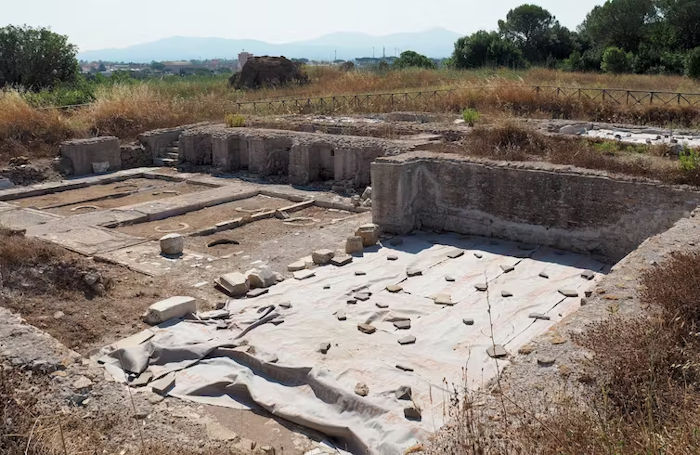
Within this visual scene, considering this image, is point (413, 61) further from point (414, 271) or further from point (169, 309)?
point (169, 309)

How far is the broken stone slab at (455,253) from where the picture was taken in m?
8.66

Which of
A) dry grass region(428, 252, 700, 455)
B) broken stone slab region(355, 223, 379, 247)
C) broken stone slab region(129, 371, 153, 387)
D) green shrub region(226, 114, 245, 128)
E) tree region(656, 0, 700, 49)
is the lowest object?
broken stone slab region(129, 371, 153, 387)

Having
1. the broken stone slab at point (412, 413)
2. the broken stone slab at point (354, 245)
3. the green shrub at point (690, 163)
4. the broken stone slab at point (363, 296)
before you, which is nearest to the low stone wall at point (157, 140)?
the broken stone slab at point (354, 245)

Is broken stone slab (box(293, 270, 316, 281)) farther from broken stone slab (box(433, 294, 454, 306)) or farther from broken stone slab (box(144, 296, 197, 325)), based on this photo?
broken stone slab (box(433, 294, 454, 306))

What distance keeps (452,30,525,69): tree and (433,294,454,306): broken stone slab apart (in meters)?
33.9

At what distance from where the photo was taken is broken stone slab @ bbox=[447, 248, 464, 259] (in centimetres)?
866

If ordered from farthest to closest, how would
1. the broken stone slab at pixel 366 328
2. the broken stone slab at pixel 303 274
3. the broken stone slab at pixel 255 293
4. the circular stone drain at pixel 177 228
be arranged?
the circular stone drain at pixel 177 228 < the broken stone slab at pixel 303 274 < the broken stone slab at pixel 255 293 < the broken stone slab at pixel 366 328

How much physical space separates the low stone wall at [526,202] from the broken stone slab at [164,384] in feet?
16.3

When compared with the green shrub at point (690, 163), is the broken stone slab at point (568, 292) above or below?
below

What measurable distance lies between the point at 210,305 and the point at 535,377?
4274 mm

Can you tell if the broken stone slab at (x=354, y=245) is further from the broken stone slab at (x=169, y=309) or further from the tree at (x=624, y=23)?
the tree at (x=624, y=23)

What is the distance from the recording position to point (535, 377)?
13.3 feet

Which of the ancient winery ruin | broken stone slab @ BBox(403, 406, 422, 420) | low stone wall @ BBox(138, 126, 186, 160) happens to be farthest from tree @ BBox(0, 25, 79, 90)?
broken stone slab @ BBox(403, 406, 422, 420)

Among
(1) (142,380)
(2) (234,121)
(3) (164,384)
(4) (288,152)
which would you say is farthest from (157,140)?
(3) (164,384)
